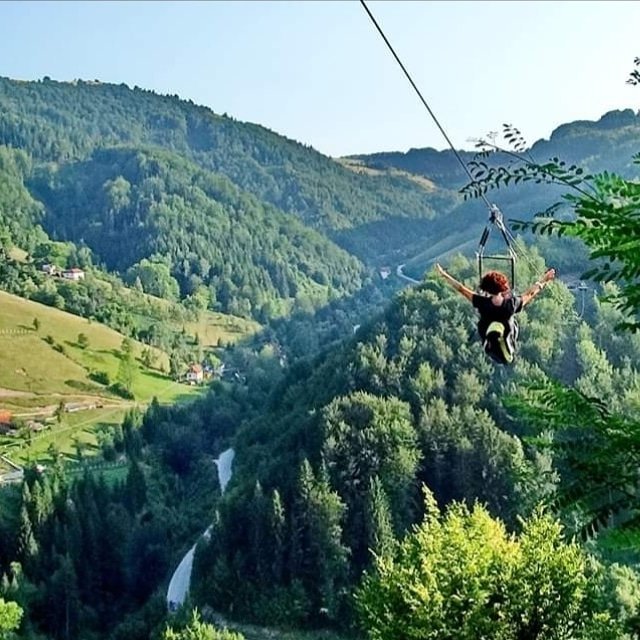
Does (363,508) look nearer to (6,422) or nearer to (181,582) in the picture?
(181,582)

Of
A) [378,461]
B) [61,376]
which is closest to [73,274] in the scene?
[61,376]

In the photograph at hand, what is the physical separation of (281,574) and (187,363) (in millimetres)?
94949

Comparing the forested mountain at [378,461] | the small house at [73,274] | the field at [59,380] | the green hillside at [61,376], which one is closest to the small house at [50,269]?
the small house at [73,274]

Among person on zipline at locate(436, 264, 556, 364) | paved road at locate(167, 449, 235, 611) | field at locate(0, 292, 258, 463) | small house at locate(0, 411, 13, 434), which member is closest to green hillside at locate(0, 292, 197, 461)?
field at locate(0, 292, 258, 463)

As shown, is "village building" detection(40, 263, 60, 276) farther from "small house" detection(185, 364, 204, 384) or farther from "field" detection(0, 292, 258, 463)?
"small house" detection(185, 364, 204, 384)

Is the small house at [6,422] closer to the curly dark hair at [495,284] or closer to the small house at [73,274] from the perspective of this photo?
the small house at [73,274]

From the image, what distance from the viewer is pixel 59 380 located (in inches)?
4747

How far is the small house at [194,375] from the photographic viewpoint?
138m

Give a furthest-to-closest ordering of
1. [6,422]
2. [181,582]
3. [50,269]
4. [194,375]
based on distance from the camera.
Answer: [50,269], [194,375], [6,422], [181,582]

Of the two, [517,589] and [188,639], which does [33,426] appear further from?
[517,589]

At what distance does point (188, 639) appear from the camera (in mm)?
35750

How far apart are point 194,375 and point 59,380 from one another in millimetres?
24716

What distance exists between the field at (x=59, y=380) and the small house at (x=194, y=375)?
2687 mm

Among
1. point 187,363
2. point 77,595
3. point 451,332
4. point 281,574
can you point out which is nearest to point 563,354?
point 451,332
